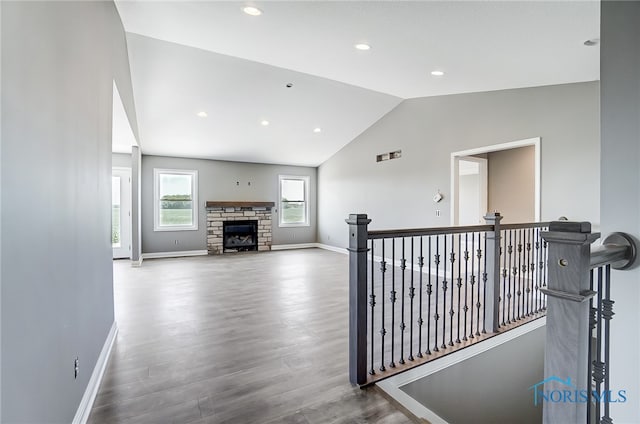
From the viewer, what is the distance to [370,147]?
24.1 ft

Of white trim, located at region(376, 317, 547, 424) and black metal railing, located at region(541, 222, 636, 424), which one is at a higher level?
black metal railing, located at region(541, 222, 636, 424)

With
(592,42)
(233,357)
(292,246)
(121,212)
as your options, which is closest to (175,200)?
(121,212)

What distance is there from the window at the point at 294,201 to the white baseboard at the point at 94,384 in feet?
21.9

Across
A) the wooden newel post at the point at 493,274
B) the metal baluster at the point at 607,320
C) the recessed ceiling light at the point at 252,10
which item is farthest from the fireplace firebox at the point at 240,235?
the metal baluster at the point at 607,320

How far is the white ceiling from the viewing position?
2.66m

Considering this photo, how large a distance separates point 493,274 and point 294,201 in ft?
23.0

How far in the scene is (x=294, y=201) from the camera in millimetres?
9641

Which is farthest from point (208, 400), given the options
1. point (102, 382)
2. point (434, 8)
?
point (434, 8)

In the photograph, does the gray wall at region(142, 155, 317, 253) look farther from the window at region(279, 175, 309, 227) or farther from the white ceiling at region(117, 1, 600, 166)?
the white ceiling at region(117, 1, 600, 166)

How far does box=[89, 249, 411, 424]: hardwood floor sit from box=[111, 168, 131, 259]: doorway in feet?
9.52

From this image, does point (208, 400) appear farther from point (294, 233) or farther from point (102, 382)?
point (294, 233)

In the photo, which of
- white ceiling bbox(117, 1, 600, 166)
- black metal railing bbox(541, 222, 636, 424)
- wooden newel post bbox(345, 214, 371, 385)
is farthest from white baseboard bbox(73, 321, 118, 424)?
white ceiling bbox(117, 1, 600, 166)

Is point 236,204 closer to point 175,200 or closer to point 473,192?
point 175,200

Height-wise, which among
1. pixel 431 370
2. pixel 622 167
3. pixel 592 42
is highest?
pixel 592 42
